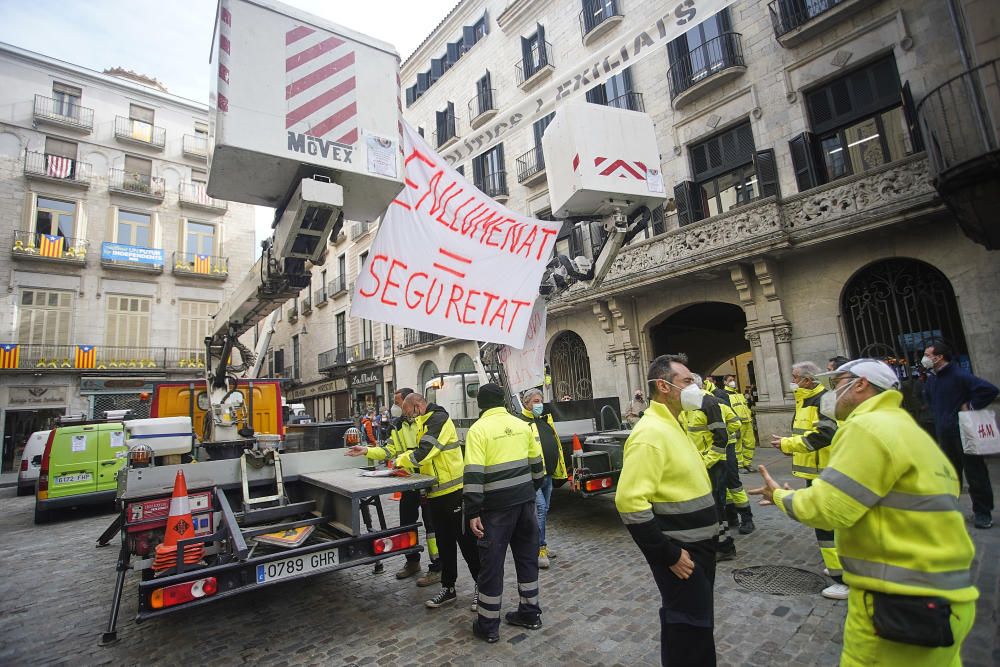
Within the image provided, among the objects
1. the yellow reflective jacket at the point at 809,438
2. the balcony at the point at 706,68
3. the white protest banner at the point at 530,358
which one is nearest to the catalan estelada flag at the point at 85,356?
the white protest banner at the point at 530,358

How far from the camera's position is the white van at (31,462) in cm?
1349

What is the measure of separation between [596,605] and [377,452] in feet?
8.64

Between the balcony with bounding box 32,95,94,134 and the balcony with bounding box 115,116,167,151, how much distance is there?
3.90ft

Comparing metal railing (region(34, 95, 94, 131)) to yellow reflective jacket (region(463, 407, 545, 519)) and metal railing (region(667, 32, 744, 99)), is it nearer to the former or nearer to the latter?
metal railing (region(667, 32, 744, 99))

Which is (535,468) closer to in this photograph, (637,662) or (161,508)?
(637,662)

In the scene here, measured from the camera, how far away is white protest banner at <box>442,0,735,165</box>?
4984 mm

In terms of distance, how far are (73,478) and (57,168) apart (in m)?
22.3

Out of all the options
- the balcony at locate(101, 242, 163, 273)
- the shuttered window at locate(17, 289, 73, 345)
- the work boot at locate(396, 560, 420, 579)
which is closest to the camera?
the work boot at locate(396, 560, 420, 579)

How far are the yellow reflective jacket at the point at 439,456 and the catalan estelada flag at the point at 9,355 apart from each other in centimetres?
2702

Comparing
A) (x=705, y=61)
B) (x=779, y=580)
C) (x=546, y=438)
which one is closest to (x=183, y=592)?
(x=546, y=438)

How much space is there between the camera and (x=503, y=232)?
5602 millimetres

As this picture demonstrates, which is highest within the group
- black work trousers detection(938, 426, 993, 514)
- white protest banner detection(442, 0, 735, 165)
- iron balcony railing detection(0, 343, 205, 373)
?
iron balcony railing detection(0, 343, 205, 373)

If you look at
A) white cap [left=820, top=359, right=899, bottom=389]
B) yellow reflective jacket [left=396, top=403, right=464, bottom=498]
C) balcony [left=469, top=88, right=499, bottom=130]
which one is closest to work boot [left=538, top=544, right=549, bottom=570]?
yellow reflective jacket [left=396, top=403, right=464, bottom=498]

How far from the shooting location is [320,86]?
323 cm
